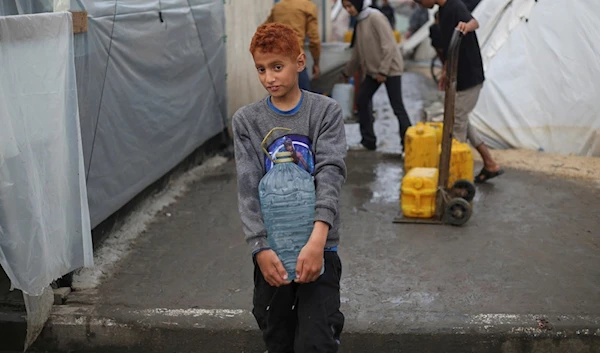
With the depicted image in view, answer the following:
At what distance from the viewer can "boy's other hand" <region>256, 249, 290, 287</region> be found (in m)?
3.08

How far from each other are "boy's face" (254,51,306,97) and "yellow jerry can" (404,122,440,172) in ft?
13.5

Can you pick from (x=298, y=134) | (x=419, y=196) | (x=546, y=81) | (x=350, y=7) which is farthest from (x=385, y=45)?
(x=298, y=134)

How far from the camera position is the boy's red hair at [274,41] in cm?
312

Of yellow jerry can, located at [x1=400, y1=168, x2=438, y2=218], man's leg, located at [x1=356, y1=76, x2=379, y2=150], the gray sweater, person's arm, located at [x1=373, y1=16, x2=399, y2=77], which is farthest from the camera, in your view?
man's leg, located at [x1=356, y1=76, x2=379, y2=150]

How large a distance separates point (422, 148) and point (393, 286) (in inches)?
103

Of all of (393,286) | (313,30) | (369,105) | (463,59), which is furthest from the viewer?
(313,30)

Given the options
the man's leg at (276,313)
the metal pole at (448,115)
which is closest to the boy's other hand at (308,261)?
the man's leg at (276,313)

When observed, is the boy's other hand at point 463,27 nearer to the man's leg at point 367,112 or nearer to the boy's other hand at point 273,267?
the man's leg at point 367,112

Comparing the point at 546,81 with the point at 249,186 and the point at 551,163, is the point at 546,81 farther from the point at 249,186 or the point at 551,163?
the point at 249,186

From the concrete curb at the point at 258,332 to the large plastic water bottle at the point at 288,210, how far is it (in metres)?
1.32

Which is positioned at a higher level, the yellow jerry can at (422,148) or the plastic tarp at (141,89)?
the plastic tarp at (141,89)

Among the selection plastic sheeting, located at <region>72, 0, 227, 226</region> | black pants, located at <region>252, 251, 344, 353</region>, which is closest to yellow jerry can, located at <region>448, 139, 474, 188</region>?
plastic sheeting, located at <region>72, 0, 227, 226</region>

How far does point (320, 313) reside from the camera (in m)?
3.26

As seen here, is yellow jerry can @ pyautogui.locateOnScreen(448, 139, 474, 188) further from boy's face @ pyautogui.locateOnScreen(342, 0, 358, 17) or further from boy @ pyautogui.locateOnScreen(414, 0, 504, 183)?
boy's face @ pyautogui.locateOnScreen(342, 0, 358, 17)
